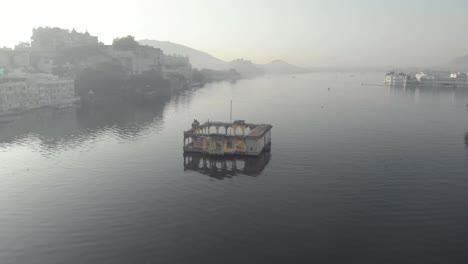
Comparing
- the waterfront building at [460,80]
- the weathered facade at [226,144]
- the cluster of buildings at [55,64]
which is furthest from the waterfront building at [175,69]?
the waterfront building at [460,80]

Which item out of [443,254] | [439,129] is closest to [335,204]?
[443,254]

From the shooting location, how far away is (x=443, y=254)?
2227cm

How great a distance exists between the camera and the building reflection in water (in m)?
38.0

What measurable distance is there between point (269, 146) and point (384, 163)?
13.4 meters

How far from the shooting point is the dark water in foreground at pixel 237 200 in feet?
74.4

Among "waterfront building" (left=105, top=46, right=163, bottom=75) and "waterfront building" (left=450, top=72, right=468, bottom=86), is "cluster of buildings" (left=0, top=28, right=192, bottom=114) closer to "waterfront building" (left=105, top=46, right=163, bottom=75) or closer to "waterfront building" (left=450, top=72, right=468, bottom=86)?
"waterfront building" (left=105, top=46, right=163, bottom=75)

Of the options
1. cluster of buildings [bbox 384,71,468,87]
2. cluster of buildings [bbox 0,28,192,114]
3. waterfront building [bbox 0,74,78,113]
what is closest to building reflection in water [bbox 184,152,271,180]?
waterfront building [bbox 0,74,78,113]

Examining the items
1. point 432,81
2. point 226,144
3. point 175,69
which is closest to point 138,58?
point 175,69

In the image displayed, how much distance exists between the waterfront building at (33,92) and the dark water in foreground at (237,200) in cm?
1750

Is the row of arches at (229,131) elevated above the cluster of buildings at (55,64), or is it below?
below

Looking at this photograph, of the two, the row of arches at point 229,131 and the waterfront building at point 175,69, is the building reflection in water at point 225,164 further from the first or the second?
the waterfront building at point 175,69

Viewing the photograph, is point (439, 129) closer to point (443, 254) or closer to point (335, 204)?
point (335, 204)

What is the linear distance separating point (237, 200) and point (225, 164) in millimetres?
10813

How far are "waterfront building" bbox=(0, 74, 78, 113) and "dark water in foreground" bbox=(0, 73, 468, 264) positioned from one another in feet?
57.4
